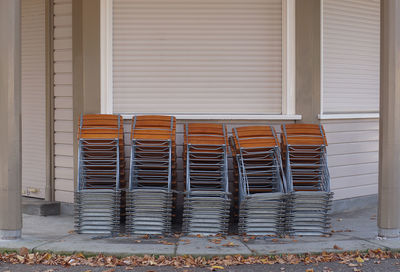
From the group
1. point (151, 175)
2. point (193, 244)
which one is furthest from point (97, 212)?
point (193, 244)

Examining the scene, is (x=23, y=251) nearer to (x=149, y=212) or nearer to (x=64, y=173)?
(x=149, y=212)

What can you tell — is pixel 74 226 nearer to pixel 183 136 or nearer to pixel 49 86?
pixel 183 136

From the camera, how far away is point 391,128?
680 centimetres

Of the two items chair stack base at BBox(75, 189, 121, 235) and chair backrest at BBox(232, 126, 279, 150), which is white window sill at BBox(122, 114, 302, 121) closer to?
chair backrest at BBox(232, 126, 279, 150)

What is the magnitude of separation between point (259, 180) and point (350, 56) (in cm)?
285

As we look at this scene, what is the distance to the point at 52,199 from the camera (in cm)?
872

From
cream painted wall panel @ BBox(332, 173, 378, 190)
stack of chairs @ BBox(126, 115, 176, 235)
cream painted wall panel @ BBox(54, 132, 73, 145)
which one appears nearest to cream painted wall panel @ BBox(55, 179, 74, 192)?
cream painted wall panel @ BBox(54, 132, 73, 145)

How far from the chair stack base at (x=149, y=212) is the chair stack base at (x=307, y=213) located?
5.17 feet

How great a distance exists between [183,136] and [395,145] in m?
2.96

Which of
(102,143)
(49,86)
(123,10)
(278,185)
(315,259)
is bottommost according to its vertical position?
(315,259)

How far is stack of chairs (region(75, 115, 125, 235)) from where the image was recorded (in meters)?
7.07

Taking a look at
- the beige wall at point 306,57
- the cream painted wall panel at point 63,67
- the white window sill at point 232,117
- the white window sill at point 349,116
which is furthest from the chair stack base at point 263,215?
the cream painted wall panel at point 63,67

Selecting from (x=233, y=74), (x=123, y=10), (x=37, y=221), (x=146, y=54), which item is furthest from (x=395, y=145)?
(x=37, y=221)

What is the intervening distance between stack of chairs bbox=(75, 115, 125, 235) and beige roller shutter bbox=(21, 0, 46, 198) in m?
1.77
